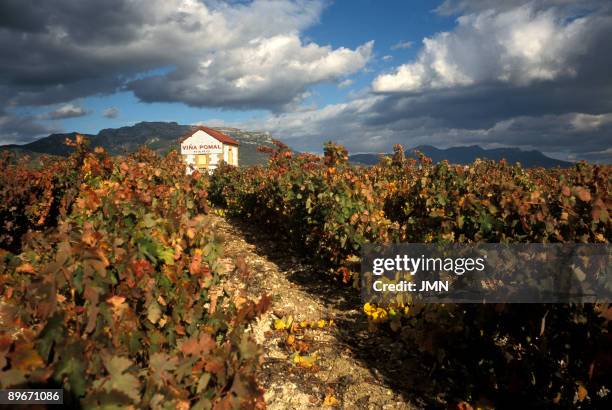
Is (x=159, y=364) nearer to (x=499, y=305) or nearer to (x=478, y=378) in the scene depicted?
(x=499, y=305)

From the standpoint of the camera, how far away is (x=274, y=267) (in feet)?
28.0

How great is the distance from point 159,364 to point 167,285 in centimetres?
80

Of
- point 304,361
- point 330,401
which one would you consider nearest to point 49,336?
point 330,401

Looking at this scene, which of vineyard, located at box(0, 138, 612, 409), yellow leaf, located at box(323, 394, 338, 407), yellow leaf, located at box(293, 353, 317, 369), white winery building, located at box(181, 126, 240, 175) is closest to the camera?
vineyard, located at box(0, 138, 612, 409)

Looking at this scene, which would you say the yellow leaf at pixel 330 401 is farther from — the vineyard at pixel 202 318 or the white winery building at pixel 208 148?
the white winery building at pixel 208 148

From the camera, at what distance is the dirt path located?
3969mm

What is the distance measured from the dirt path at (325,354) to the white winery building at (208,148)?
41524 mm

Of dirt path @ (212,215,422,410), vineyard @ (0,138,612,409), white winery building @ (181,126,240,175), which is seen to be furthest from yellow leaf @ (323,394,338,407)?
white winery building @ (181,126,240,175)

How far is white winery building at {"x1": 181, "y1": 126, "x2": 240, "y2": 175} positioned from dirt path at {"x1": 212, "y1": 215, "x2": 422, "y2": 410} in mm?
41524

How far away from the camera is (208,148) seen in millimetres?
51156

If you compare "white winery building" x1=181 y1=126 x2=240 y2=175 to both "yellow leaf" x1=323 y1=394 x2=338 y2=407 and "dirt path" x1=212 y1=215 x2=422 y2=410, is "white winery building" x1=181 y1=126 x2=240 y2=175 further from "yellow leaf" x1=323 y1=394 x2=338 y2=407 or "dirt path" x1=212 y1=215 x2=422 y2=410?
"yellow leaf" x1=323 y1=394 x2=338 y2=407

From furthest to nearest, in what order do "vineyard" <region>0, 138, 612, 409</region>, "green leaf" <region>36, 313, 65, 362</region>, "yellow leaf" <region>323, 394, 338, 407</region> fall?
1. "yellow leaf" <region>323, 394, 338, 407</region>
2. "vineyard" <region>0, 138, 612, 409</region>
3. "green leaf" <region>36, 313, 65, 362</region>

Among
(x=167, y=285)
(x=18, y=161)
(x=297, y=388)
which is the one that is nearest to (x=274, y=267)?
(x=297, y=388)

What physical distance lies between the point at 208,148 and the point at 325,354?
4860 centimetres
